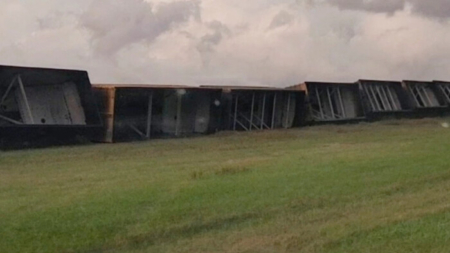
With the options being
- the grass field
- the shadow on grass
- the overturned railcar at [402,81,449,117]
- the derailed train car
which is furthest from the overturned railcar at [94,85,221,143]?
the overturned railcar at [402,81,449,117]

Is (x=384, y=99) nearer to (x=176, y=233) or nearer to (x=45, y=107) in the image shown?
(x=45, y=107)

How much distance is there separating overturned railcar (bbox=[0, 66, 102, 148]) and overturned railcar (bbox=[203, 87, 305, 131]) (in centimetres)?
611

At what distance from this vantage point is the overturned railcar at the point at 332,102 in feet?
98.1

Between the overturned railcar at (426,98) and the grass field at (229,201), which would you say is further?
the overturned railcar at (426,98)

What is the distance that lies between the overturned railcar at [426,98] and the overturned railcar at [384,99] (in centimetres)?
36

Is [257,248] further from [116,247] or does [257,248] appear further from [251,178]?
[251,178]

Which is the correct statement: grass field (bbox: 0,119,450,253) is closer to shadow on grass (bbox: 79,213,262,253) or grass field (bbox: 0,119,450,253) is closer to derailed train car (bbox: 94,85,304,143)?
shadow on grass (bbox: 79,213,262,253)

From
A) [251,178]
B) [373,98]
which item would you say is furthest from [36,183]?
[373,98]

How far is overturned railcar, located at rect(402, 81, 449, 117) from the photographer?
3566cm

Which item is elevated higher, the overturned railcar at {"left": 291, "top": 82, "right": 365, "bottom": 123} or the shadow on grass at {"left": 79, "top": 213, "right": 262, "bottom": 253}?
the overturned railcar at {"left": 291, "top": 82, "right": 365, "bottom": 123}

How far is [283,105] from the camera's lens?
1153 inches

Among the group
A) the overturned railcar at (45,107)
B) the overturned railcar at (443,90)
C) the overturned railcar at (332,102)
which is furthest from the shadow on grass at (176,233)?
the overturned railcar at (443,90)

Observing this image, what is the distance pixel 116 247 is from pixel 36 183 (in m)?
4.79

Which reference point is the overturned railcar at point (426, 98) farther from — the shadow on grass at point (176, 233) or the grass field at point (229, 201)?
the shadow on grass at point (176, 233)
